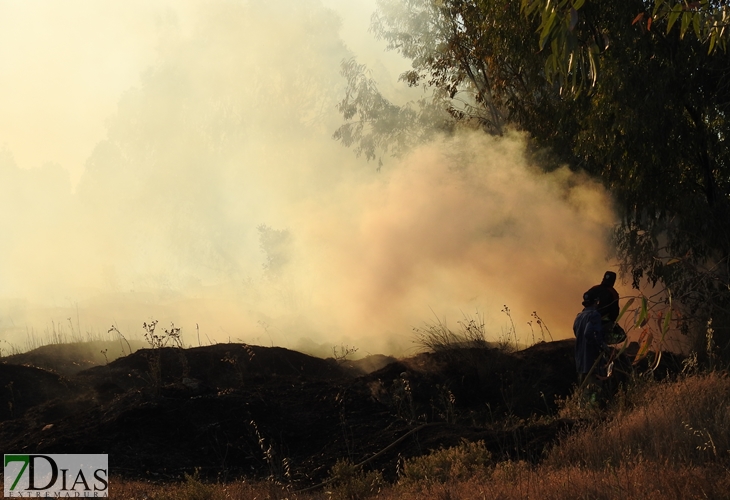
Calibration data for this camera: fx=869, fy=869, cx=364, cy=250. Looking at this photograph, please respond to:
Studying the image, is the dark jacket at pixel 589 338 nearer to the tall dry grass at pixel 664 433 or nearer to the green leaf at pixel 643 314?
the tall dry grass at pixel 664 433

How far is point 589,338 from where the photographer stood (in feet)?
30.4

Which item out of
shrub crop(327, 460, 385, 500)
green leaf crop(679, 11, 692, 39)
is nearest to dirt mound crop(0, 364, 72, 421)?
shrub crop(327, 460, 385, 500)

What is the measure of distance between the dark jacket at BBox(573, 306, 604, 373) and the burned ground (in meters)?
0.56

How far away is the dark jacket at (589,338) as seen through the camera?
362 inches

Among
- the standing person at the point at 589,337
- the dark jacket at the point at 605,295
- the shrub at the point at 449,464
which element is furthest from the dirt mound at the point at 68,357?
the shrub at the point at 449,464

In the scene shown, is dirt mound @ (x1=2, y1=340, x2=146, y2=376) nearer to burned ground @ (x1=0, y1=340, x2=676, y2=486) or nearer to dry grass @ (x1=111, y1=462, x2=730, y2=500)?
burned ground @ (x1=0, y1=340, x2=676, y2=486)

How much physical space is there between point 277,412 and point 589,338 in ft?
11.2

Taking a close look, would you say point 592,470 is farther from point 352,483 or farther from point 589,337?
point 589,337

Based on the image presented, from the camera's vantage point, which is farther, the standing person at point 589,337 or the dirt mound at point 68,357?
the dirt mound at point 68,357

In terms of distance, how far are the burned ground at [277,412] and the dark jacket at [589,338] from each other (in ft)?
1.85

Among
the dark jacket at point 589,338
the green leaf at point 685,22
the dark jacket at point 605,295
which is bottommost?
the dark jacket at point 589,338

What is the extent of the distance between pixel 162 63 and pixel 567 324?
25251 millimetres

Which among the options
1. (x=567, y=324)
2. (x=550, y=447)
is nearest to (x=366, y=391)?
(x=550, y=447)

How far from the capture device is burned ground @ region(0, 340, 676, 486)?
25.4 ft
